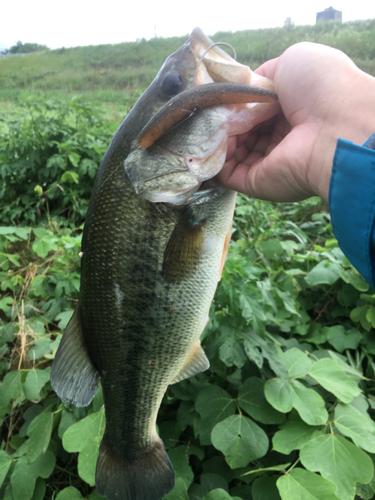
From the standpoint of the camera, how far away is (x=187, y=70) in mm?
1062

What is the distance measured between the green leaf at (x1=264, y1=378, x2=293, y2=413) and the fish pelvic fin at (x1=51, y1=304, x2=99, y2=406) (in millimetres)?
712

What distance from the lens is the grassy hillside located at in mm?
6262

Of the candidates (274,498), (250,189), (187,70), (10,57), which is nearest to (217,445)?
(274,498)

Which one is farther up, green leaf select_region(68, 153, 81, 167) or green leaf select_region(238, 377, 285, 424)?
green leaf select_region(68, 153, 81, 167)

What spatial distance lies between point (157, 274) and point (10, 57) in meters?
18.2

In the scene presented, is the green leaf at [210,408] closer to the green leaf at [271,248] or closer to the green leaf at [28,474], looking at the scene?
the green leaf at [28,474]

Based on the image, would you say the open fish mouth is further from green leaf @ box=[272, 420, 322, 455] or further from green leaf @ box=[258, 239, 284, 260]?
green leaf @ box=[258, 239, 284, 260]

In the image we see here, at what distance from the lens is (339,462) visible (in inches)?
48.0

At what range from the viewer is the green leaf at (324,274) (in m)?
2.21

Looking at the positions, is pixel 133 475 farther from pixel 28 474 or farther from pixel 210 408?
pixel 28 474

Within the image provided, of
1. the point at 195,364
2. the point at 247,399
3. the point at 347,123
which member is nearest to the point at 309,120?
the point at 347,123

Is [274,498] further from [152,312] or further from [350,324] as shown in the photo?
[350,324]

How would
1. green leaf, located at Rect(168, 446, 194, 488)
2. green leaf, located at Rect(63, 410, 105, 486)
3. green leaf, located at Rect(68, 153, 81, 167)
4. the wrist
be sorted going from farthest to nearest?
green leaf, located at Rect(68, 153, 81, 167), green leaf, located at Rect(168, 446, 194, 488), green leaf, located at Rect(63, 410, 105, 486), the wrist

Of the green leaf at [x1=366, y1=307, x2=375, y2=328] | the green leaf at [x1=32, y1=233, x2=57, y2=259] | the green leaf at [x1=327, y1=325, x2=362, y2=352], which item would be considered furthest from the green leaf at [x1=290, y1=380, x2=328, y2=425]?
the green leaf at [x1=32, y1=233, x2=57, y2=259]
